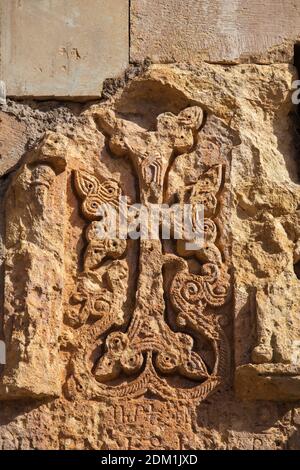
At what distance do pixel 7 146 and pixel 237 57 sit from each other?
1.27 metres

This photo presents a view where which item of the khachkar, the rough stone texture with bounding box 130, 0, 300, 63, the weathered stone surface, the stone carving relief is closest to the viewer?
the stone carving relief

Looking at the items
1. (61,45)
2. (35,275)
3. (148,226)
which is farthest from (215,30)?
(35,275)

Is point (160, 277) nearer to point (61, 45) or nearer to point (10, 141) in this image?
point (10, 141)

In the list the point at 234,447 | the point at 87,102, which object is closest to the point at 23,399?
the point at 234,447

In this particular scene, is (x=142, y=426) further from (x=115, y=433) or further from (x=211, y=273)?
(x=211, y=273)

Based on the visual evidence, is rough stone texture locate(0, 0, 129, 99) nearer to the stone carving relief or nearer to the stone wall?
the stone wall

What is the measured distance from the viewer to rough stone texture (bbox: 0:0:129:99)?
318 inches

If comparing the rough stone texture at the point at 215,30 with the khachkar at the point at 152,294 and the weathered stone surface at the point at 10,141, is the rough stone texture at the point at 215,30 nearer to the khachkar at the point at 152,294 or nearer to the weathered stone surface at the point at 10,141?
the khachkar at the point at 152,294

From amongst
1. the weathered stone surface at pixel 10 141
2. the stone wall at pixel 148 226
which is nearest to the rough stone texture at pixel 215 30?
the stone wall at pixel 148 226

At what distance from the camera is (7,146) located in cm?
802

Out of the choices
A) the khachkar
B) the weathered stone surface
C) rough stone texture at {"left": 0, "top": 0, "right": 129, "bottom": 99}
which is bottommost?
the khachkar

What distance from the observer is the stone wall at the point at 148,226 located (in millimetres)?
7520

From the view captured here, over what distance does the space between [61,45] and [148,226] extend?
3.52 ft

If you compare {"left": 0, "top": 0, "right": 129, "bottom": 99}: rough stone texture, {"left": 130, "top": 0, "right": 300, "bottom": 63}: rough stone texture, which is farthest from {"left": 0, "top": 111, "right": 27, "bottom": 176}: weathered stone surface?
{"left": 130, "top": 0, "right": 300, "bottom": 63}: rough stone texture
